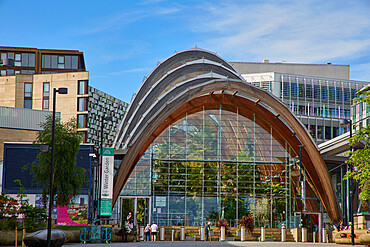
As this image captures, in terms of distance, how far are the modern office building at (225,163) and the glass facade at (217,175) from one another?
0.09 metres

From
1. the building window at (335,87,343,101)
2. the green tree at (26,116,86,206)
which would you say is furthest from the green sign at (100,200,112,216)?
the building window at (335,87,343,101)

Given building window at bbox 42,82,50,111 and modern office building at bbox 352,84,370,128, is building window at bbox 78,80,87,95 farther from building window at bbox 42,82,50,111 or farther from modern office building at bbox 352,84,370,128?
modern office building at bbox 352,84,370,128

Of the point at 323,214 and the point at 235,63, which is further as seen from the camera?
the point at 235,63

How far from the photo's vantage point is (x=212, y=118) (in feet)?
168

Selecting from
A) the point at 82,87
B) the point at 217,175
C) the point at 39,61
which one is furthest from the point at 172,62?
the point at 39,61

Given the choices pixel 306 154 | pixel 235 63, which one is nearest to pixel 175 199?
pixel 306 154

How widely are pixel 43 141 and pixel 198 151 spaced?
61.5ft

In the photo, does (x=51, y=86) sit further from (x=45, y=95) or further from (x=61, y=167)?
(x=61, y=167)

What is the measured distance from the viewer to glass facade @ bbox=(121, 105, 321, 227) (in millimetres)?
49594

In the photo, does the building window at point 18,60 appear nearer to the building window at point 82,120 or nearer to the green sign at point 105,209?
the building window at point 82,120

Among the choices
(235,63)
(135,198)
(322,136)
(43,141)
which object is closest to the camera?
(43,141)

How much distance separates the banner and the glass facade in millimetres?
13980

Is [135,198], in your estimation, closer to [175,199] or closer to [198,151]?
[175,199]

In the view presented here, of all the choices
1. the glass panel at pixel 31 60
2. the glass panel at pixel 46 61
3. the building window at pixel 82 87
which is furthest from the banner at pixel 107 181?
the glass panel at pixel 31 60
